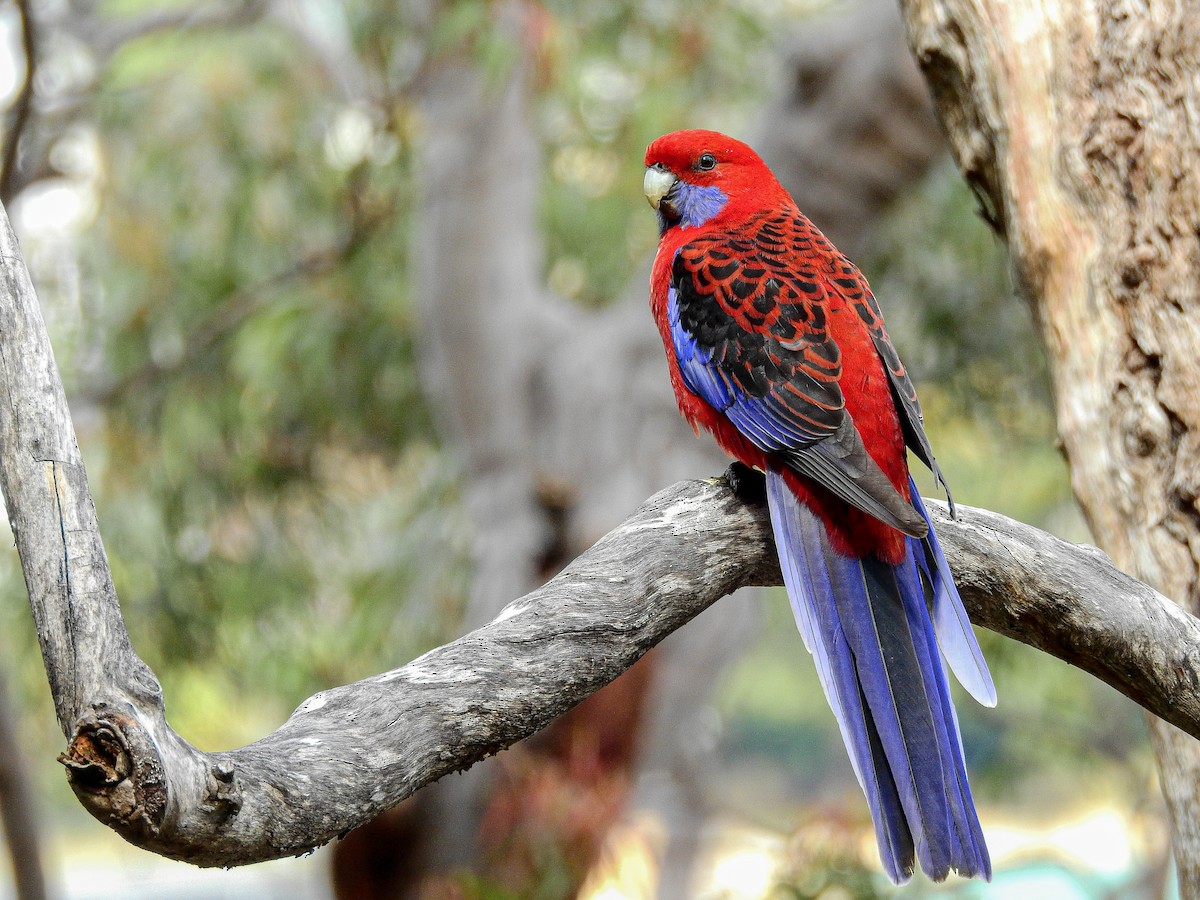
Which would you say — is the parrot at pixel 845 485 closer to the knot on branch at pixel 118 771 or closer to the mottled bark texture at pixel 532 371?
the knot on branch at pixel 118 771

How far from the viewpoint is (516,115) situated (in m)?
4.96

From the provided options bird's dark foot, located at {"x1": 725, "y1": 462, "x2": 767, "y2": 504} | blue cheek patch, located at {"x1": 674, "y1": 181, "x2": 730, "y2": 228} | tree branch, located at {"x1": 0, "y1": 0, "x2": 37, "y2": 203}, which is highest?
tree branch, located at {"x1": 0, "y1": 0, "x2": 37, "y2": 203}

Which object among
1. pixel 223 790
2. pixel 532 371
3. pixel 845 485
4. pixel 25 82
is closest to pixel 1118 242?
pixel 845 485

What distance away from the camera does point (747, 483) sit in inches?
64.4

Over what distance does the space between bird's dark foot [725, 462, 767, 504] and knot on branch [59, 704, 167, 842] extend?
35.4 inches

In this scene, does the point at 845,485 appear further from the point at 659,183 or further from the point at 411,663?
the point at 659,183

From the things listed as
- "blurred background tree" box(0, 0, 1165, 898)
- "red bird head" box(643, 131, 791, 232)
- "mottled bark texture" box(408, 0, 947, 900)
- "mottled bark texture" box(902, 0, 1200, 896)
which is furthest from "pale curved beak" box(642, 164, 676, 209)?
"mottled bark texture" box(408, 0, 947, 900)

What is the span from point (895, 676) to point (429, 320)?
365cm

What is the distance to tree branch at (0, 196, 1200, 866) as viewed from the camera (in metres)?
0.92

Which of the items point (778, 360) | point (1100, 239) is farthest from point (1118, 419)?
point (778, 360)

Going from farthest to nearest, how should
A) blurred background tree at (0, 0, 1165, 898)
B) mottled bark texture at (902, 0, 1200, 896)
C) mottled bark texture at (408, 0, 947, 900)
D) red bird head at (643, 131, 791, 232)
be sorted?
mottled bark texture at (408, 0, 947, 900) → blurred background tree at (0, 0, 1165, 898) → red bird head at (643, 131, 791, 232) → mottled bark texture at (902, 0, 1200, 896)

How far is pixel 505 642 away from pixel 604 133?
4950 millimetres

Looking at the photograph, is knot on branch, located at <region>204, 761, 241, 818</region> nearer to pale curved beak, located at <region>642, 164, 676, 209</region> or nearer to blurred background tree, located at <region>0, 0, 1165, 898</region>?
pale curved beak, located at <region>642, 164, 676, 209</region>

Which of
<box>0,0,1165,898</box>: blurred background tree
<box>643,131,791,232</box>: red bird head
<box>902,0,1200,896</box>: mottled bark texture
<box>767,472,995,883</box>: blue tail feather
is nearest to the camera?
<box>767,472,995,883</box>: blue tail feather
